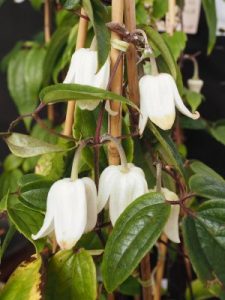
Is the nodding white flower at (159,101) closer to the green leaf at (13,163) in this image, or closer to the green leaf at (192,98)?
the green leaf at (192,98)

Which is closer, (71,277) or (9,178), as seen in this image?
(71,277)

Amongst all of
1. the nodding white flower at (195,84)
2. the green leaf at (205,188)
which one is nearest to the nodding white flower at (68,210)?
the green leaf at (205,188)

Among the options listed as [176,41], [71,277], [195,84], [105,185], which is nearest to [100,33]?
[105,185]

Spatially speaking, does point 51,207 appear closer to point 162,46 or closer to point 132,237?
point 132,237

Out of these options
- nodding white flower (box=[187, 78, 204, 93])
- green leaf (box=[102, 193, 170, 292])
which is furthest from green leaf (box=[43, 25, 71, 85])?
green leaf (box=[102, 193, 170, 292])

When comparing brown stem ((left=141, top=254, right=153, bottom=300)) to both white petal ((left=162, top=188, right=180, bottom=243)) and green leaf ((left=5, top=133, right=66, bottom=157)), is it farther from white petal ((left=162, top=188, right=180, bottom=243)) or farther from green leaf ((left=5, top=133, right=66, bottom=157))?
green leaf ((left=5, top=133, right=66, bottom=157))

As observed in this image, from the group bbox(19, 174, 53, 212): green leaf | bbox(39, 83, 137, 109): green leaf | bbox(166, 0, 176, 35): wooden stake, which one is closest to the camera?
bbox(39, 83, 137, 109): green leaf
